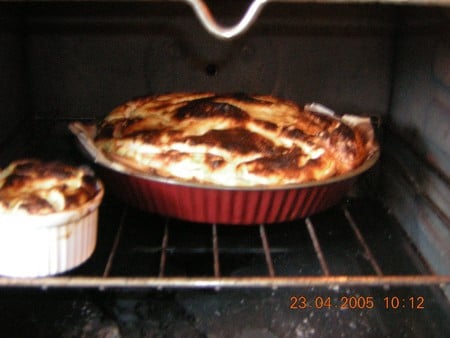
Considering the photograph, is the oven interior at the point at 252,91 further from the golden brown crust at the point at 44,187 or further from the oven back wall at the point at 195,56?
the golden brown crust at the point at 44,187

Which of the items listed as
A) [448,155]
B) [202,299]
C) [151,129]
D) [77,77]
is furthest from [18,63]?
[448,155]

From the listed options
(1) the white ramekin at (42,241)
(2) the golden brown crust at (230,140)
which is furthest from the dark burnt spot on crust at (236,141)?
(1) the white ramekin at (42,241)

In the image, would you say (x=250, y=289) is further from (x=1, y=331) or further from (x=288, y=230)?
(x=1, y=331)

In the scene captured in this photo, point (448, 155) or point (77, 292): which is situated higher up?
point (448, 155)

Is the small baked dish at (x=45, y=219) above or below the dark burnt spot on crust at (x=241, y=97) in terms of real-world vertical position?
below

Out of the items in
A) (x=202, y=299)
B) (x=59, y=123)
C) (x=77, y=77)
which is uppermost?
(x=77, y=77)

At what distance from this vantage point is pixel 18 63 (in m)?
1.24

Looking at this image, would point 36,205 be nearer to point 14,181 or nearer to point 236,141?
point 14,181

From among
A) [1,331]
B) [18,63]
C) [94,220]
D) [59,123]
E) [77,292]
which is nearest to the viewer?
[94,220]

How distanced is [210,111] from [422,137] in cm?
45

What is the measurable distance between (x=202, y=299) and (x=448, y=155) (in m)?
0.55

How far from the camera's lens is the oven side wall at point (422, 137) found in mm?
1081

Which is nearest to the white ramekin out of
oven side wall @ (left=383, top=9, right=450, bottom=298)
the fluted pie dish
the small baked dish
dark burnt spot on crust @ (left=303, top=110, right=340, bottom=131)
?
the small baked dish

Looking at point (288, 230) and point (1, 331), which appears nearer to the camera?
point (1, 331)
